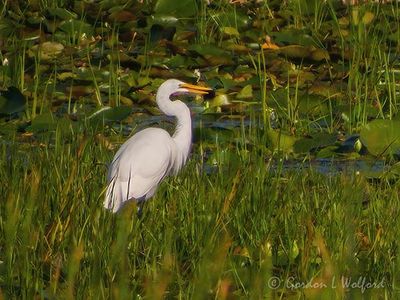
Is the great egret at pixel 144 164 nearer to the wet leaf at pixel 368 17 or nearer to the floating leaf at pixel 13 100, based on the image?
the floating leaf at pixel 13 100

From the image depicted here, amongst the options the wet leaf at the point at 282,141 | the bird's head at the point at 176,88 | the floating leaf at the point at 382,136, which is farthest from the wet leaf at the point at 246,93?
the floating leaf at the point at 382,136

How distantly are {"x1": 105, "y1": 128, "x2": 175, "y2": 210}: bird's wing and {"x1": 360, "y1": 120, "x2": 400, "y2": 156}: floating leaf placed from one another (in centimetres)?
75

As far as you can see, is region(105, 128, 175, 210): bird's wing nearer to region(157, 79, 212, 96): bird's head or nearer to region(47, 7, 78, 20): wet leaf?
region(157, 79, 212, 96): bird's head

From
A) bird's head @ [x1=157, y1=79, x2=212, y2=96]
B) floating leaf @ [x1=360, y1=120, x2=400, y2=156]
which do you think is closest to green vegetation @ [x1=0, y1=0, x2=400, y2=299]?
floating leaf @ [x1=360, y1=120, x2=400, y2=156]

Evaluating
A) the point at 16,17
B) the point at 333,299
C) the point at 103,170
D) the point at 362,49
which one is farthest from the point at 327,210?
the point at 16,17

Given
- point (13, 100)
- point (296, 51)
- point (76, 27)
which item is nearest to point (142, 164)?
point (13, 100)

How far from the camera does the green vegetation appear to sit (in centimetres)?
315

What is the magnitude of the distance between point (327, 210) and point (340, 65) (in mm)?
2714

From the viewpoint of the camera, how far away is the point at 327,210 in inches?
160

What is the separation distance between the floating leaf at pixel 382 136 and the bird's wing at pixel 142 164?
75 cm

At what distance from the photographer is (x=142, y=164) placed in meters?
4.84

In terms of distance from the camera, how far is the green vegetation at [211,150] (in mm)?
3150

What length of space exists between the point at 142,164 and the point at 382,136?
94 centimetres

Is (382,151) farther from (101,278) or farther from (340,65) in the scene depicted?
(101,278)
